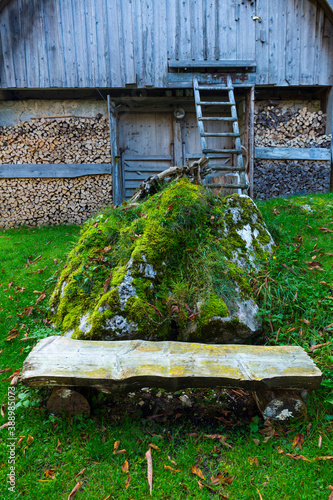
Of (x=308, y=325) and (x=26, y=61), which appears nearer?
(x=308, y=325)

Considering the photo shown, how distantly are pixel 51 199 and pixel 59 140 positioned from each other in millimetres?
1411

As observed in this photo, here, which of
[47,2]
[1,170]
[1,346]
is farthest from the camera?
[1,170]

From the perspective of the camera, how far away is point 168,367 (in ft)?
7.21

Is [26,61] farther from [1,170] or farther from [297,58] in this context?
[297,58]

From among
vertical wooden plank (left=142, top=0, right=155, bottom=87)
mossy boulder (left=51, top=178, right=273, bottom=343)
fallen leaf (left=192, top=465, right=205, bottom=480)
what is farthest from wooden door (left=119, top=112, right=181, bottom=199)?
fallen leaf (left=192, top=465, right=205, bottom=480)

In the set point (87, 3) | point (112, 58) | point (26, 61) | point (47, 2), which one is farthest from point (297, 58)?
point (26, 61)

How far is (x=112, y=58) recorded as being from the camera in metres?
6.74

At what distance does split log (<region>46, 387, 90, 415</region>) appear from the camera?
7.68 feet

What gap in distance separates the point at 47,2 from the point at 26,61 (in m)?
1.30

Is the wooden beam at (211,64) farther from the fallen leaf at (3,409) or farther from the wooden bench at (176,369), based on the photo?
the fallen leaf at (3,409)

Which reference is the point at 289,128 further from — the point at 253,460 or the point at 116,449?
the point at 116,449

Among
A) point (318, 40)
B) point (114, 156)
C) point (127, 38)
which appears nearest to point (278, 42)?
point (318, 40)

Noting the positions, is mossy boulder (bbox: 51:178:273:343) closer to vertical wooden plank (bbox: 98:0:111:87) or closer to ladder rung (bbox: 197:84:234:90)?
ladder rung (bbox: 197:84:234:90)

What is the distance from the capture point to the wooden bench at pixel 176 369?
2.13 metres
